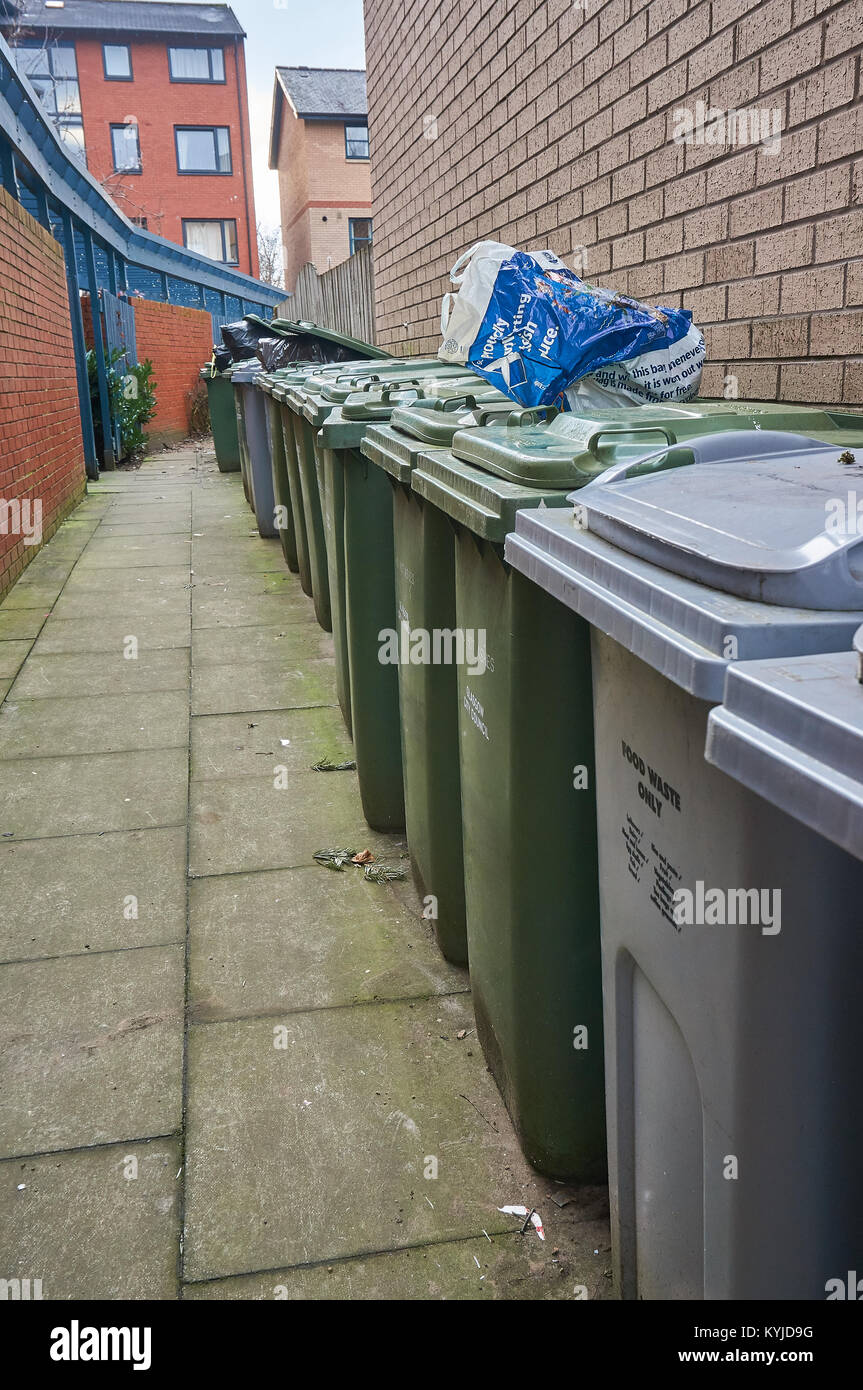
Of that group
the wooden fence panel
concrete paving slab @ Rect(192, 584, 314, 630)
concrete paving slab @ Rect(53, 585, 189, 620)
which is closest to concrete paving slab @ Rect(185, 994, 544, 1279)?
concrete paving slab @ Rect(192, 584, 314, 630)

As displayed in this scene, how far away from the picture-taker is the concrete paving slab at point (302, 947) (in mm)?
2867

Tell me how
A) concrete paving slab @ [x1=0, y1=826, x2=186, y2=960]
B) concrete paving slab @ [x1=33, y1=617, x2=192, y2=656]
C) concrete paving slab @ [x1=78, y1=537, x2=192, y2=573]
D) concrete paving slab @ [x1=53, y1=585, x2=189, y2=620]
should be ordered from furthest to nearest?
concrete paving slab @ [x1=78, y1=537, x2=192, y2=573]
concrete paving slab @ [x1=53, y1=585, x2=189, y2=620]
concrete paving slab @ [x1=33, y1=617, x2=192, y2=656]
concrete paving slab @ [x1=0, y1=826, x2=186, y2=960]

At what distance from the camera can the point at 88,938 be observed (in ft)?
10.3

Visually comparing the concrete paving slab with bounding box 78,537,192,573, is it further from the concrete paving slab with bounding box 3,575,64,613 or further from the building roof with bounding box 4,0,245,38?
the building roof with bounding box 4,0,245,38

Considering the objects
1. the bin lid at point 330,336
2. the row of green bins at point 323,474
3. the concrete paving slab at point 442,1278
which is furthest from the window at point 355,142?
the concrete paving slab at point 442,1278

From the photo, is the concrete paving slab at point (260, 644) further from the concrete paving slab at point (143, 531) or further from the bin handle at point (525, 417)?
the concrete paving slab at point (143, 531)

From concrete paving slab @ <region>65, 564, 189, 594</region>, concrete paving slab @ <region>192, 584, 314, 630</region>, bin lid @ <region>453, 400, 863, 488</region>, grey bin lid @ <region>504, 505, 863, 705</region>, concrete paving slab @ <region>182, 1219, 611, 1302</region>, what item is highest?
bin lid @ <region>453, 400, 863, 488</region>

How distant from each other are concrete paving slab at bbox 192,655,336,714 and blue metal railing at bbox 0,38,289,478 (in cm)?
517

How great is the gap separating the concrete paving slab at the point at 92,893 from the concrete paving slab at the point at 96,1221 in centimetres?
86

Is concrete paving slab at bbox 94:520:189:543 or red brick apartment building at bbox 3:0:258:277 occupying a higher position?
red brick apartment building at bbox 3:0:258:277

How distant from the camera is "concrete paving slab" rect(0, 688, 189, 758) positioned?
4.61 m
